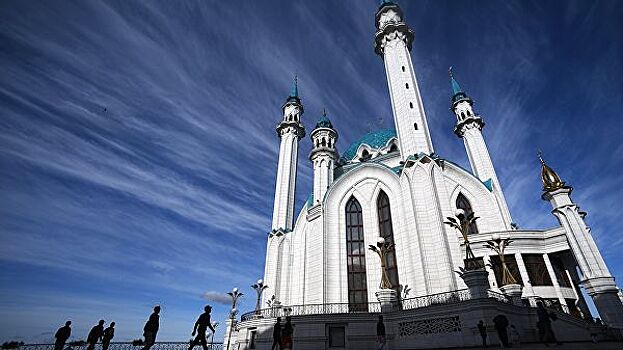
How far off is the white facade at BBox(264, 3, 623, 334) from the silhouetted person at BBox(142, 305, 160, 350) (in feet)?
50.2

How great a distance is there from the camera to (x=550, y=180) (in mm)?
23344

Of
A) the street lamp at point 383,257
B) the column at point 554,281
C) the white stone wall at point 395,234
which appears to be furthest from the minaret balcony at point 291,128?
the column at point 554,281

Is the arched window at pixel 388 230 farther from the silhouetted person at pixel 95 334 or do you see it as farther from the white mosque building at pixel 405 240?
the silhouetted person at pixel 95 334

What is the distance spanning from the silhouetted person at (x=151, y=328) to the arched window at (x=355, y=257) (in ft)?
52.4

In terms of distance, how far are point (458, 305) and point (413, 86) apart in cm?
2019

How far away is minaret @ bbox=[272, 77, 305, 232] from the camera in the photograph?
32688 mm

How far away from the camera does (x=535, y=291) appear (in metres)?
20.6

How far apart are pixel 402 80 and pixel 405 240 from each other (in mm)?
15288

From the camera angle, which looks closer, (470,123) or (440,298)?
(440,298)

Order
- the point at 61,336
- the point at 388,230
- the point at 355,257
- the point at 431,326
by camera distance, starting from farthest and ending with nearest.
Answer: the point at 355,257
the point at 388,230
the point at 431,326
the point at 61,336

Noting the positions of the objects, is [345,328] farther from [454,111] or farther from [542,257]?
[454,111]

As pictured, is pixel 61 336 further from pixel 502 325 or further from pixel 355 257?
pixel 355 257

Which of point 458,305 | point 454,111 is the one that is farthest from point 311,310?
point 454,111

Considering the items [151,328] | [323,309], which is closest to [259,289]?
[323,309]
